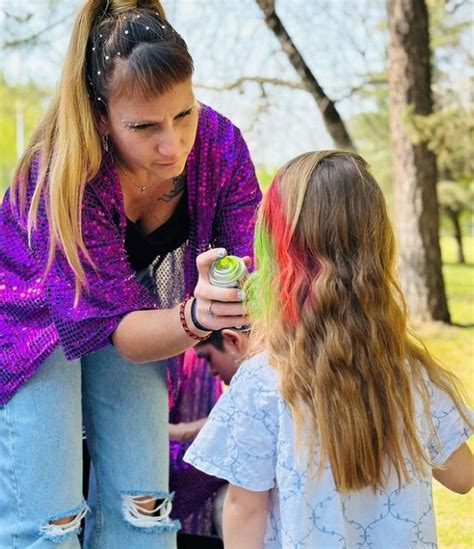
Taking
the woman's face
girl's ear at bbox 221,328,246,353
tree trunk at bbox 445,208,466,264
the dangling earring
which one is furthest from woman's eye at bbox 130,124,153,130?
tree trunk at bbox 445,208,466,264

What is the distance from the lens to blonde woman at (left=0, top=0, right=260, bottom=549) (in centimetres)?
163

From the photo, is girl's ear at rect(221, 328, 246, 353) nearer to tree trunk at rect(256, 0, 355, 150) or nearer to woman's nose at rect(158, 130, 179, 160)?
woman's nose at rect(158, 130, 179, 160)

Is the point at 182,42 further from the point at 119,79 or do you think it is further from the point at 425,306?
the point at 425,306

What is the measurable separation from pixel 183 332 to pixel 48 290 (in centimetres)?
32

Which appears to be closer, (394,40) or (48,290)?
(48,290)

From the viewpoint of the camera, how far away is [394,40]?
259 inches

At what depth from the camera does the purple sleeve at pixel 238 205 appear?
192 centimetres

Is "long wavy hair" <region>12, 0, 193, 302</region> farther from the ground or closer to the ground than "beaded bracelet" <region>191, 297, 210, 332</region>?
farther from the ground

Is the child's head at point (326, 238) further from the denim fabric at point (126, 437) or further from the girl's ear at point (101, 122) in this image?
the denim fabric at point (126, 437)

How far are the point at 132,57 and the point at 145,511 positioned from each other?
972mm

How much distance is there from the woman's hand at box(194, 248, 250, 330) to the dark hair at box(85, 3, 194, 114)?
35 cm

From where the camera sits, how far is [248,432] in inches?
58.8

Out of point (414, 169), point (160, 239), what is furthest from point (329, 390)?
point (414, 169)

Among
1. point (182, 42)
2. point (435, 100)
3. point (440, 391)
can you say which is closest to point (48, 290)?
point (182, 42)
